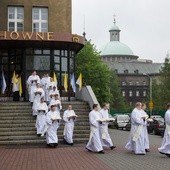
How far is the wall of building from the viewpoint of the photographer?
33688mm

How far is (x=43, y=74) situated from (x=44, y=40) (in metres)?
2.79

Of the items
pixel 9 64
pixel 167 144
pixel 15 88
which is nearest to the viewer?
pixel 167 144

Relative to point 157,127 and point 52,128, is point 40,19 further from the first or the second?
point 52,128

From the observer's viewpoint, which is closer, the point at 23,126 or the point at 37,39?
the point at 23,126

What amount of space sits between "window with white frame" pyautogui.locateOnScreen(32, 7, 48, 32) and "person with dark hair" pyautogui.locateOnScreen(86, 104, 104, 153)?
14.9 metres

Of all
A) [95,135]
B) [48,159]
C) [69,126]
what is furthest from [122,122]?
[48,159]

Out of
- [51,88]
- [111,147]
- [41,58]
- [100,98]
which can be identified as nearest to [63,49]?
[41,58]

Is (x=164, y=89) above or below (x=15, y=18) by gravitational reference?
below

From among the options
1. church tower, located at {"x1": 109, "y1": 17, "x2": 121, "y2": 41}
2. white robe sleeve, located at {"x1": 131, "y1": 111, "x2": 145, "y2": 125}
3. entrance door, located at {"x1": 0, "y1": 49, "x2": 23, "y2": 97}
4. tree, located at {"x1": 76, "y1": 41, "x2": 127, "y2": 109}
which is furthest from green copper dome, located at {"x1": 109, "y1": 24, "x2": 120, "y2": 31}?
white robe sleeve, located at {"x1": 131, "y1": 111, "x2": 145, "y2": 125}

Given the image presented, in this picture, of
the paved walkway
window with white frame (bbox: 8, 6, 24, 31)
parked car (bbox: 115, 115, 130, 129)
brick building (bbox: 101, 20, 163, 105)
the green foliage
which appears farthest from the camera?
brick building (bbox: 101, 20, 163, 105)

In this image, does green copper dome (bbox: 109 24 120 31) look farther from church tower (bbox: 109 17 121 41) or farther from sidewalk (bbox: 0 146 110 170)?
sidewalk (bbox: 0 146 110 170)

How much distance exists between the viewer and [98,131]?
19922mm

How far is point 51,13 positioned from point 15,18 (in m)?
2.51

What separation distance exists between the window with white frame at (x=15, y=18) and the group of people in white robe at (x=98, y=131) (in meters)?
14.2
